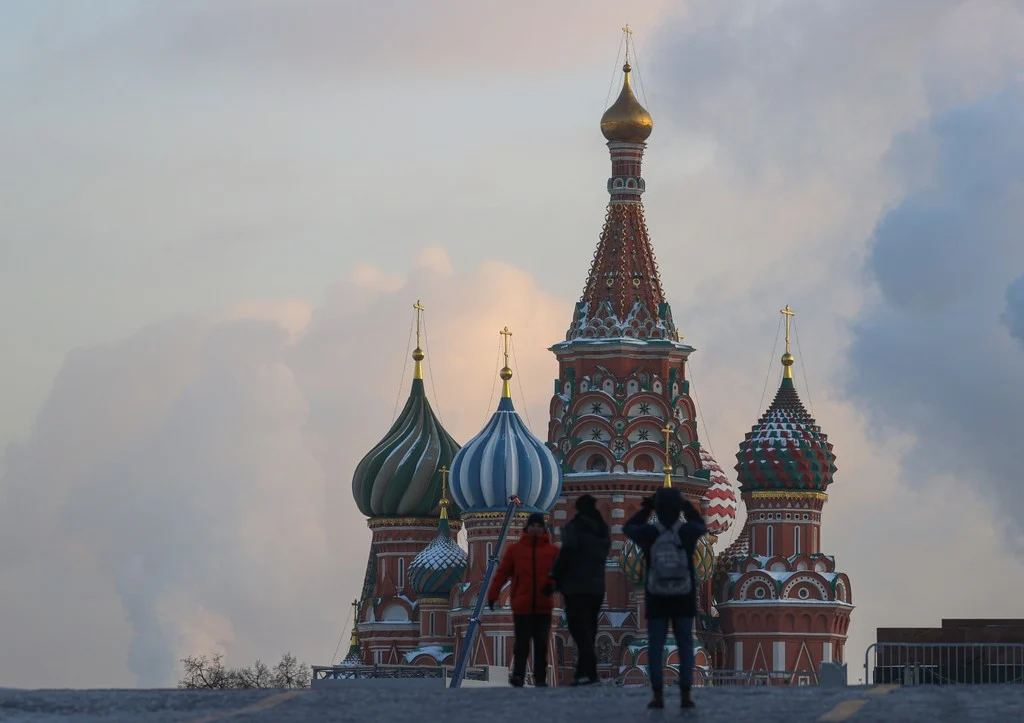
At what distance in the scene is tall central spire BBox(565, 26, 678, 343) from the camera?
83.1 metres

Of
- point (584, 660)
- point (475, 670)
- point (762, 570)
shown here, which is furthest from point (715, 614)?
point (584, 660)

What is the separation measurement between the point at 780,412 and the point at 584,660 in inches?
2332

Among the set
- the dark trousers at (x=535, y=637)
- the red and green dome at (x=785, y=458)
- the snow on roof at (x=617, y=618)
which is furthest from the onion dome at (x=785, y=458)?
the dark trousers at (x=535, y=637)

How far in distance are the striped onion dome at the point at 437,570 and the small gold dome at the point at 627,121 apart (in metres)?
12.5

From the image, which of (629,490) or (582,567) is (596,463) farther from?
(582,567)

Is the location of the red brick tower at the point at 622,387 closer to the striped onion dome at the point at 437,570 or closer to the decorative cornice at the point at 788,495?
the decorative cornice at the point at 788,495

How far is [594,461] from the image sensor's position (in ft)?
267

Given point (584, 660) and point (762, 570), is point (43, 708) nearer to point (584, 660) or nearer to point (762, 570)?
point (584, 660)

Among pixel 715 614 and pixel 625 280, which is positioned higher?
pixel 625 280

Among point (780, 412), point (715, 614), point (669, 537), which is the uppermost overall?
point (780, 412)

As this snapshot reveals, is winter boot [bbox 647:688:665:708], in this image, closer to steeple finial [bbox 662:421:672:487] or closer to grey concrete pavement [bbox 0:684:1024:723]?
grey concrete pavement [bbox 0:684:1024:723]

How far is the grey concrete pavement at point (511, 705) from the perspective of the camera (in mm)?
20688

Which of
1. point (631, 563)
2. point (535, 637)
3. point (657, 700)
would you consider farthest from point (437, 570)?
point (657, 700)

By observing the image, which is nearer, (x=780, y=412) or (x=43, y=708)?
(x=43, y=708)
